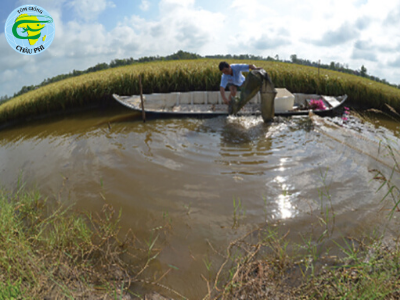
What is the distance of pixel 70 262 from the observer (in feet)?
9.62

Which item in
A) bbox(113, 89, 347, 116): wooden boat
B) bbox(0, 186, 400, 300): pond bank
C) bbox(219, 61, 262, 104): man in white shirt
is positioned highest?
bbox(219, 61, 262, 104): man in white shirt

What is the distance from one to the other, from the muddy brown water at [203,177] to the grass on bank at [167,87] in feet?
9.62

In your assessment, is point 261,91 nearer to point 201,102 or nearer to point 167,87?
point 201,102

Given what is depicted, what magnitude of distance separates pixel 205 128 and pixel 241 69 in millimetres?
2876

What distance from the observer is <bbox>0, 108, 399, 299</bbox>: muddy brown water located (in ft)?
11.5

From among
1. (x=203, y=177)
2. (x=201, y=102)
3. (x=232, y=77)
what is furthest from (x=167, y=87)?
(x=203, y=177)

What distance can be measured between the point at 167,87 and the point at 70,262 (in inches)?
400

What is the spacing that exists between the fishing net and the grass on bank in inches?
150

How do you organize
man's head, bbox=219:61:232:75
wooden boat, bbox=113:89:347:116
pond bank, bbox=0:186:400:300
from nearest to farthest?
pond bank, bbox=0:186:400:300
man's head, bbox=219:61:232:75
wooden boat, bbox=113:89:347:116

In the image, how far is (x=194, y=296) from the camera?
259 cm

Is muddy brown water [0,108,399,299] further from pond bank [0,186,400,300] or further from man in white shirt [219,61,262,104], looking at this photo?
man in white shirt [219,61,262,104]

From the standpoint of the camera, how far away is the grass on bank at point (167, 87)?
1116 cm

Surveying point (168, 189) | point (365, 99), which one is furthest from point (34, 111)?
point (365, 99)

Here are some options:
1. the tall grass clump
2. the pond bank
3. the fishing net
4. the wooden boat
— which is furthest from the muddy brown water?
the wooden boat
